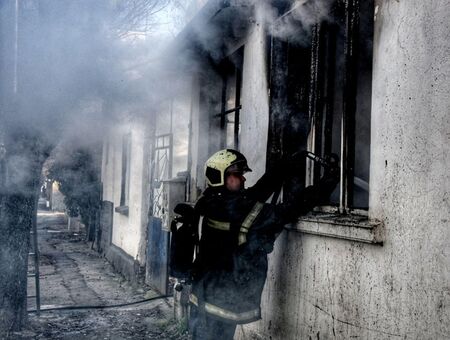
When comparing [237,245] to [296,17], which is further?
[296,17]

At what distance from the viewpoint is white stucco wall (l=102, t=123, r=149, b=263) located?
30.0 feet

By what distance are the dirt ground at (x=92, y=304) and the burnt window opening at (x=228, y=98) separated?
2.57m

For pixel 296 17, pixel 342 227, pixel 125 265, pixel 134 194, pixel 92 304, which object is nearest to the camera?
pixel 342 227

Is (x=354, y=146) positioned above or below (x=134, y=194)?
above

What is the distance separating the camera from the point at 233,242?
3426 mm

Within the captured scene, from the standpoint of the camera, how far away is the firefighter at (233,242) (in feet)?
10.8

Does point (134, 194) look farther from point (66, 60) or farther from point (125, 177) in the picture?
point (66, 60)

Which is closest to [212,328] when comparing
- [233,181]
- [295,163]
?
[233,181]

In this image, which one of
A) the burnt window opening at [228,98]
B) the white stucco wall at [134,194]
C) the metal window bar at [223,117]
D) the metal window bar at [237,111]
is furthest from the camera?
the white stucco wall at [134,194]

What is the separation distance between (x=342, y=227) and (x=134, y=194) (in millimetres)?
7322

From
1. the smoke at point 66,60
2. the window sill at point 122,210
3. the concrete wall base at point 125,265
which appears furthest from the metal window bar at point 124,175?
the smoke at point 66,60

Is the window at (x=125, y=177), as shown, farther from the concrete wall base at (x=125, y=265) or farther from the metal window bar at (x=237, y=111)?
the metal window bar at (x=237, y=111)

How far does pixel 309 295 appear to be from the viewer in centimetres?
354

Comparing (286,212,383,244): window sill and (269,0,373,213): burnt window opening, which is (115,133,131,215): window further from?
(286,212,383,244): window sill
